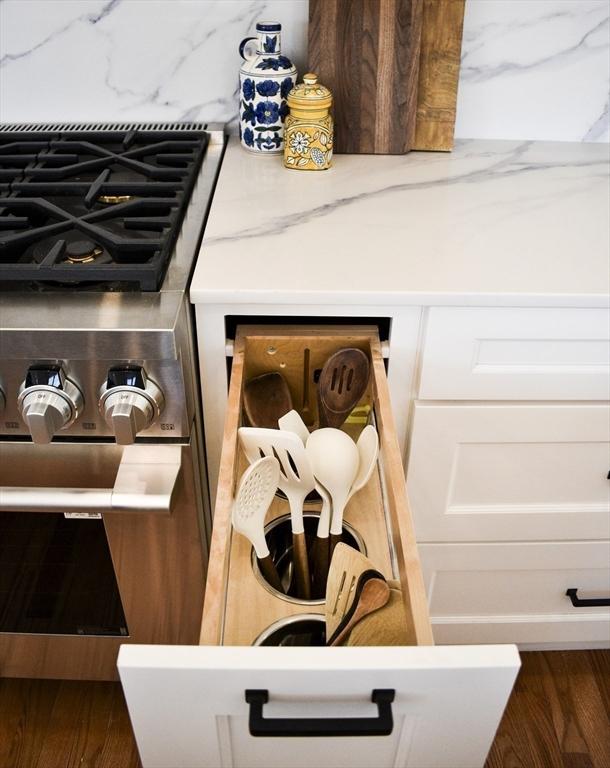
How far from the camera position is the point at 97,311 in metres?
0.85

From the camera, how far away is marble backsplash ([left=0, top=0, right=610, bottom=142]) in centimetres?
129

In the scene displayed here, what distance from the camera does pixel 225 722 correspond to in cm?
57

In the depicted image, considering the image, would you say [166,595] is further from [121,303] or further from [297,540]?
[121,303]

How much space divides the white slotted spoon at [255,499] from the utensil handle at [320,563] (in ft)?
0.23

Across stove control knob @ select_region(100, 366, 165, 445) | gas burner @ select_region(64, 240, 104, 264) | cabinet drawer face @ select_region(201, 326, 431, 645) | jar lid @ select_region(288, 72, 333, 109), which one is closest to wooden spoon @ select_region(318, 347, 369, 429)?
cabinet drawer face @ select_region(201, 326, 431, 645)

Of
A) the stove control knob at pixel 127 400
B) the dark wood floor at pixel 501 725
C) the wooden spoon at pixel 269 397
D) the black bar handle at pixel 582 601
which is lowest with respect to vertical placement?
the dark wood floor at pixel 501 725

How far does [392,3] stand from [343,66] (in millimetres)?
125

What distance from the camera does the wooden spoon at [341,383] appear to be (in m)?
0.96

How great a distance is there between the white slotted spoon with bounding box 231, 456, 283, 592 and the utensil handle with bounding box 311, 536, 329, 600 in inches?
2.7

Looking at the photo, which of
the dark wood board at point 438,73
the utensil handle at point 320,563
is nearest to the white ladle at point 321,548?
the utensil handle at point 320,563

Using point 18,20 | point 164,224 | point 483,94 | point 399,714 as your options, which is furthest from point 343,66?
point 399,714

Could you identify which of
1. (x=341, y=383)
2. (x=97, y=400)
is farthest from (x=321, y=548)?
(x=97, y=400)

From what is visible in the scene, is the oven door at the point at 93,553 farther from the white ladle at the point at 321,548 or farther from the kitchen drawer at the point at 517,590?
the kitchen drawer at the point at 517,590

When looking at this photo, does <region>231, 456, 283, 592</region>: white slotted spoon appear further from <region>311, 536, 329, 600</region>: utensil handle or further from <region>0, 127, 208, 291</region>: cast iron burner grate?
<region>0, 127, 208, 291</region>: cast iron burner grate
